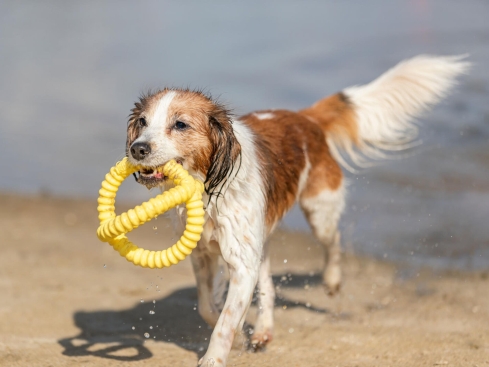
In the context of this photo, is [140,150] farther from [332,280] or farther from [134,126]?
[332,280]

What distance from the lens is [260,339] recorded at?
16.3ft

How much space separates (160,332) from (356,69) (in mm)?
9760

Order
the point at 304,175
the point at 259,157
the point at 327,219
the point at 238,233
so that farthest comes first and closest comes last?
the point at 327,219, the point at 304,175, the point at 259,157, the point at 238,233

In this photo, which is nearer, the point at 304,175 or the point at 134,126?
the point at 134,126

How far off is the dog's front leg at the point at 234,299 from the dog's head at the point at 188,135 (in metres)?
0.42

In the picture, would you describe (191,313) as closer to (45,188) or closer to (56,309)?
(56,309)

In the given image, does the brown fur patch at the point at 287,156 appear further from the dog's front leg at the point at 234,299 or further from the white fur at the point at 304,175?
the dog's front leg at the point at 234,299

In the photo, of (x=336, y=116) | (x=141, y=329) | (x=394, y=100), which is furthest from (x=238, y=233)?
(x=394, y=100)

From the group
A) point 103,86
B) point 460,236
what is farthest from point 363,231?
point 103,86

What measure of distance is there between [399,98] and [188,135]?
2961mm

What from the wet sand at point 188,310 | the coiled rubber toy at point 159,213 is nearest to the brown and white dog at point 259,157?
the coiled rubber toy at point 159,213

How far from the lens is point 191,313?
5.95 m

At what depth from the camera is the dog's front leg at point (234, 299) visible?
3863mm

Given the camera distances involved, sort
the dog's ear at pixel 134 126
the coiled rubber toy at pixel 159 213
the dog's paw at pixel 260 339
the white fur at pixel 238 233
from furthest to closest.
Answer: the dog's paw at pixel 260 339 < the dog's ear at pixel 134 126 < the white fur at pixel 238 233 < the coiled rubber toy at pixel 159 213
